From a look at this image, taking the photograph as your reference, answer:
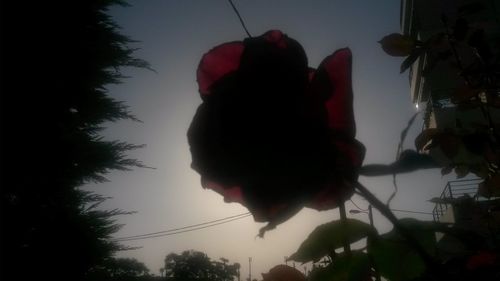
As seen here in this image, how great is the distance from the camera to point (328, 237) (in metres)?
0.29

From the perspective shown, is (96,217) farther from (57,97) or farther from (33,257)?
(57,97)

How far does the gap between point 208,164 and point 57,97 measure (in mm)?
2906

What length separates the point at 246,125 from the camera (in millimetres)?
193

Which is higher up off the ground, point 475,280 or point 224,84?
point 224,84

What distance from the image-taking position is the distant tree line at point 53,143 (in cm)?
221

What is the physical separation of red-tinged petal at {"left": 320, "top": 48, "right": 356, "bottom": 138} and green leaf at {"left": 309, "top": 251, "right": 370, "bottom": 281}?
118mm

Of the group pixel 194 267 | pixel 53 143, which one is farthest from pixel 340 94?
pixel 194 267

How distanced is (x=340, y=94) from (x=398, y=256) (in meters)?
0.13

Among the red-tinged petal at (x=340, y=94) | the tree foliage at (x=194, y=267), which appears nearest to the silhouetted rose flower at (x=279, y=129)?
the red-tinged petal at (x=340, y=94)

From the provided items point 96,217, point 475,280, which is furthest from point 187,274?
point 475,280

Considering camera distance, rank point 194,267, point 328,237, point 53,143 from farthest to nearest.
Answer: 1. point 194,267
2. point 53,143
3. point 328,237

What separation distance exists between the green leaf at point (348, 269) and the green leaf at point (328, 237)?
0.04 feet

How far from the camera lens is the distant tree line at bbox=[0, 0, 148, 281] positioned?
7.26 feet

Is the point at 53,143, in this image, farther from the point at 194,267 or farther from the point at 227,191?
the point at 194,267
